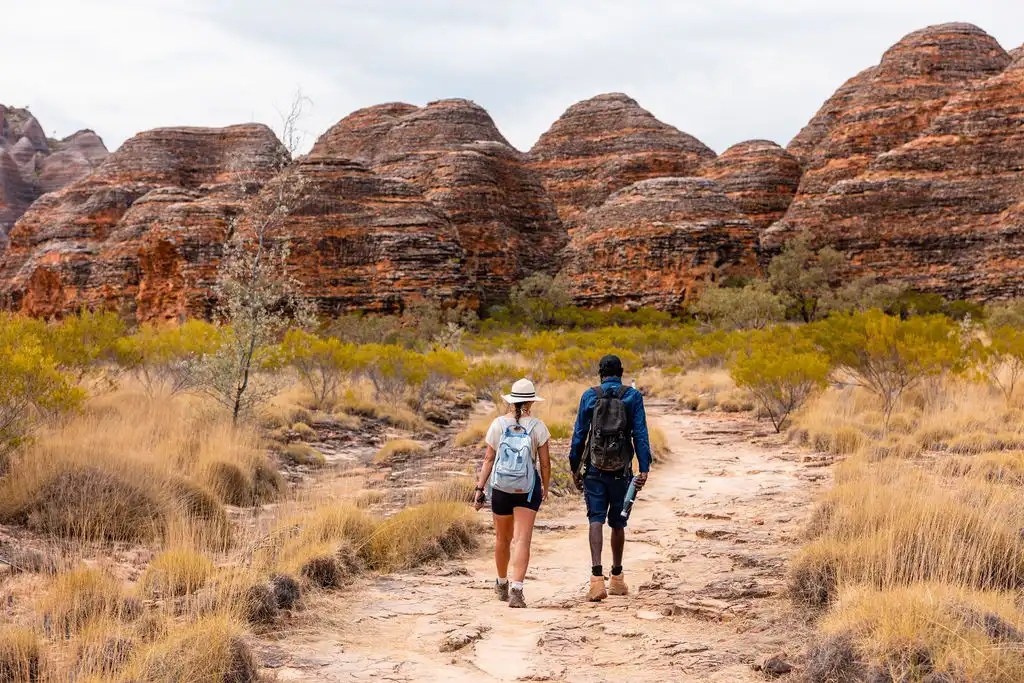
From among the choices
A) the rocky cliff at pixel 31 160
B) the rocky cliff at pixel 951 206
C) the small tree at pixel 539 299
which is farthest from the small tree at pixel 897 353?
the rocky cliff at pixel 31 160

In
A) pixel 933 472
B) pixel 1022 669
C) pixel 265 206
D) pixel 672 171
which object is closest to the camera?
pixel 1022 669

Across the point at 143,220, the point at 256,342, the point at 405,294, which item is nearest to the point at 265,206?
the point at 405,294

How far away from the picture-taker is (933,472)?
8672 mm

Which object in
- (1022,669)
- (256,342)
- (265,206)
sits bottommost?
(1022,669)

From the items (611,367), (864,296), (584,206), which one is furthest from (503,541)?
(584,206)

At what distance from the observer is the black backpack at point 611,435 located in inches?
242

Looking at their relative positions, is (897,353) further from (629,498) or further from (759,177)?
(759,177)

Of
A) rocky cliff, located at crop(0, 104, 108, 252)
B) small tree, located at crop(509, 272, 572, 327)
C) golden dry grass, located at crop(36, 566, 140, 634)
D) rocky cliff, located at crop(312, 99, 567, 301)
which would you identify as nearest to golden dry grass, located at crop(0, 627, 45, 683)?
golden dry grass, located at crop(36, 566, 140, 634)

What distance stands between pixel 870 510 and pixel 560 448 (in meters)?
7.32

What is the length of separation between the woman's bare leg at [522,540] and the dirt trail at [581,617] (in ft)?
0.98

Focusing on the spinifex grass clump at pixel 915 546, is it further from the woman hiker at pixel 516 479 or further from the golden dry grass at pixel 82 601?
the golden dry grass at pixel 82 601

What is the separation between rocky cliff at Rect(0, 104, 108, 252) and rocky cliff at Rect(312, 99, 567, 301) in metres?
49.4

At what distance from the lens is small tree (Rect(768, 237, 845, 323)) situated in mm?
49125

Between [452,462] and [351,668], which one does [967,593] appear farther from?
[452,462]
